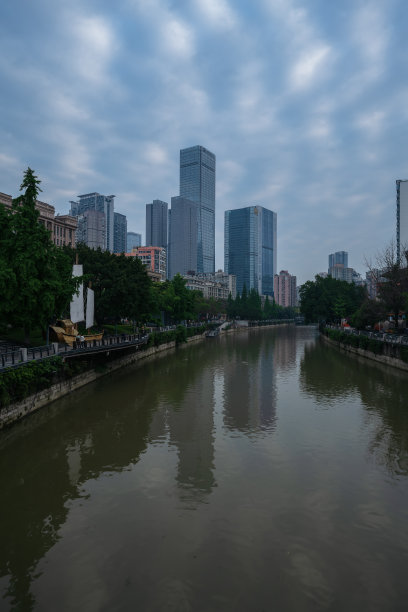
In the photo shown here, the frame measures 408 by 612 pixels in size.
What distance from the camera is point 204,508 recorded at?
1429 cm

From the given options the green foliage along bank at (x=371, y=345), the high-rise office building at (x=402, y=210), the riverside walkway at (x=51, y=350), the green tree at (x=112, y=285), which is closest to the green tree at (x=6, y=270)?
the riverside walkway at (x=51, y=350)

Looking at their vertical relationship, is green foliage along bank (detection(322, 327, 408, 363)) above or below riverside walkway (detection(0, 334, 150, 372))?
below

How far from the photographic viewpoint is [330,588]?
1012cm

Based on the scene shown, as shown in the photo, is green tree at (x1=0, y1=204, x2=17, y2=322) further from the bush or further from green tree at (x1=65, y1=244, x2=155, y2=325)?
green tree at (x1=65, y1=244, x2=155, y2=325)

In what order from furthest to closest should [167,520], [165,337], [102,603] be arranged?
[165,337], [167,520], [102,603]

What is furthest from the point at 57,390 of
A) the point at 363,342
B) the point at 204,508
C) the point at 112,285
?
the point at 363,342

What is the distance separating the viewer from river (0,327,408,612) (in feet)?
33.1

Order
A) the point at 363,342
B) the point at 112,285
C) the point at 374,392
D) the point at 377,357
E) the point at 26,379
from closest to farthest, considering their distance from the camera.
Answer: the point at 26,379
the point at 374,392
the point at 112,285
the point at 377,357
the point at 363,342

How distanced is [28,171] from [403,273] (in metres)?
53.5

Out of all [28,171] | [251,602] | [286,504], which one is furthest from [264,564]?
[28,171]

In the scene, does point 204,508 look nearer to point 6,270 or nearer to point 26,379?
point 26,379

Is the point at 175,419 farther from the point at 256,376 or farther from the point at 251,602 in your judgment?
the point at 256,376

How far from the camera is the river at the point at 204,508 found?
33.1 feet

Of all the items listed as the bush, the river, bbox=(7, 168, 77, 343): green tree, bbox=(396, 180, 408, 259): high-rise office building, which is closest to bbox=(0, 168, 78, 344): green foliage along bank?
bbox=(7, 168, 77, 343): green tree
